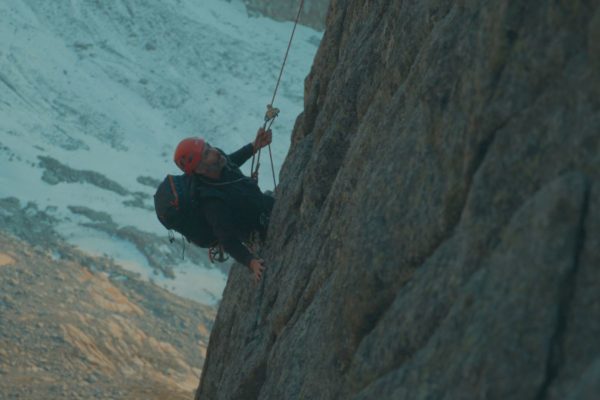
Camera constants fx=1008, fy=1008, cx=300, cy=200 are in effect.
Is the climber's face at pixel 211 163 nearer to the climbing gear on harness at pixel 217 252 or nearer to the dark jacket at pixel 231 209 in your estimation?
the dark jacket at pixel 231 209

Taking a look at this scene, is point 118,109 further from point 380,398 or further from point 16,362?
point 380,398

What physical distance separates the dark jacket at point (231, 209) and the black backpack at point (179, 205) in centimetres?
4

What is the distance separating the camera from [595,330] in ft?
10.5

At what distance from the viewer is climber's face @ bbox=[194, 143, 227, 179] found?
818cm

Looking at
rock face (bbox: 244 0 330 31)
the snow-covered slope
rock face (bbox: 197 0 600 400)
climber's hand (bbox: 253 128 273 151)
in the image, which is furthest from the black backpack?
rock face (bbox: 244 0 330 31)

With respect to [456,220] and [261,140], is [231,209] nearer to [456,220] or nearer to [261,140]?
[261,140]

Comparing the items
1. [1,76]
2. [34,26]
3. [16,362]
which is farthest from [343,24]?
[34,26]

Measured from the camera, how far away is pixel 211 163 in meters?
8.22

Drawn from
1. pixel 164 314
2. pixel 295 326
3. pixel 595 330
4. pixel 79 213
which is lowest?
pixel 595 330

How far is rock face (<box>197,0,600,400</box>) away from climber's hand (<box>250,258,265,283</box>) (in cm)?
77

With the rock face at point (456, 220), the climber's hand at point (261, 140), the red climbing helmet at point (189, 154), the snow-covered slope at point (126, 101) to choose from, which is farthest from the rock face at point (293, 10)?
the rock face at point (456, 220)

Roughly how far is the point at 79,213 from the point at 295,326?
34020mm

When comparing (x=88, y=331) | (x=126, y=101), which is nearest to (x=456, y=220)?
(x=88, y=331)

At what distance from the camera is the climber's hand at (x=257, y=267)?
26.8ft
